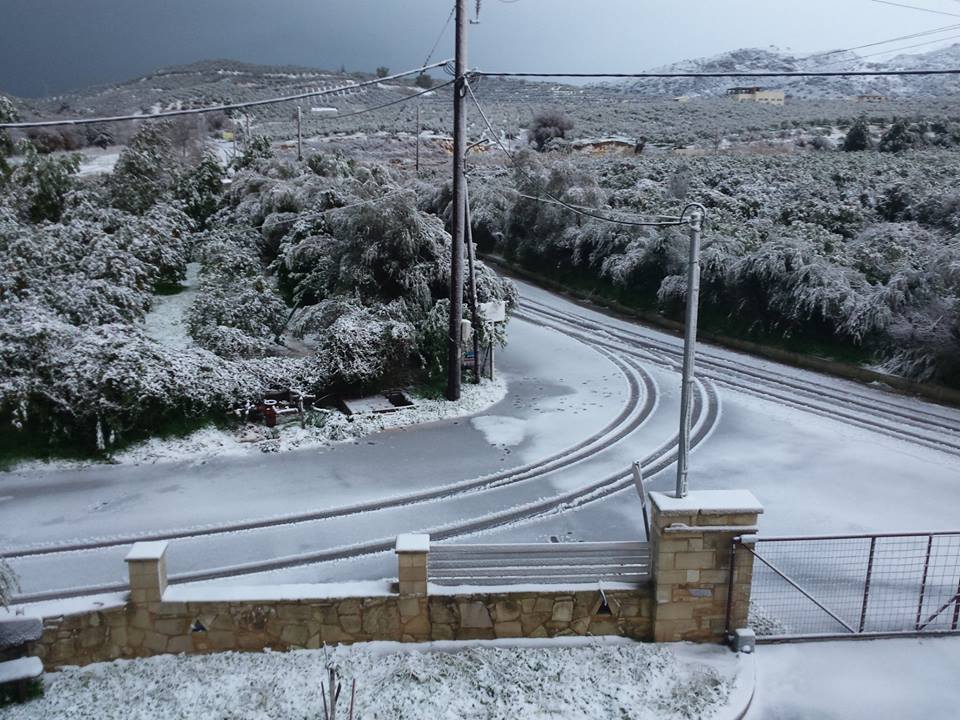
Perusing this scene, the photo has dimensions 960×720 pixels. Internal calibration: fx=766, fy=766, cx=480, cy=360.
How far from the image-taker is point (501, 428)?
16.3m

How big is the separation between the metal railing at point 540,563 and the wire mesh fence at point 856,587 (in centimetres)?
127

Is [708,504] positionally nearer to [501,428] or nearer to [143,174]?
[501,428]

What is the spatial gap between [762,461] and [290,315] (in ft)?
40.8

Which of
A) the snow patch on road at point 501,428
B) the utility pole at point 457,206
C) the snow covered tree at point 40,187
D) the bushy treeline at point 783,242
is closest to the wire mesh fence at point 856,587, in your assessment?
the snow patch on road at point 501,428

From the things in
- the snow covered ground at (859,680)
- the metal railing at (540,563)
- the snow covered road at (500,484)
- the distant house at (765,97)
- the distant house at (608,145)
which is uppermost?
the distant house at (765,97)

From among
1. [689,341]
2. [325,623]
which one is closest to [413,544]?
[325,623]

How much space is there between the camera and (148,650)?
7770 millimetres

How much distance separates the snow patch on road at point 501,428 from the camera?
15.6 meters

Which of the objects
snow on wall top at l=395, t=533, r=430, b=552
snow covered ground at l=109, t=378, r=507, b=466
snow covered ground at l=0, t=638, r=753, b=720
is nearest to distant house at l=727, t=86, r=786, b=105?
snow covered ground at l=109, t=378, r=507, b=466

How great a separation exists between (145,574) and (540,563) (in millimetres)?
3997

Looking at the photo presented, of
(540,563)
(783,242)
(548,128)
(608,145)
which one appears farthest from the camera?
(548,128)

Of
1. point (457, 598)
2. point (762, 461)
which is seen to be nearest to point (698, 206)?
point (457, 598)

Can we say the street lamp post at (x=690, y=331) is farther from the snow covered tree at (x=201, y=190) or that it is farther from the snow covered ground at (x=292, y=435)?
the snow covered tree at (x=201, y=190)

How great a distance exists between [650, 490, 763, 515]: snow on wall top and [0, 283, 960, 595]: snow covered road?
3619mm
